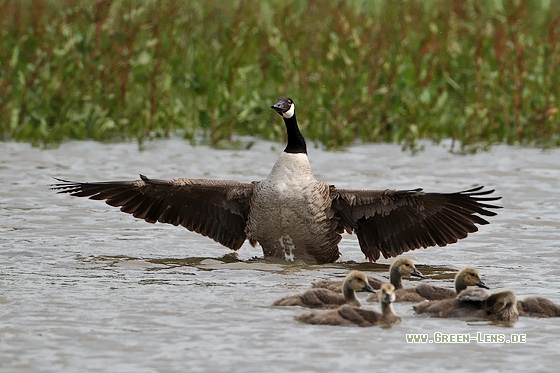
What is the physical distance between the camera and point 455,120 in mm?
18094

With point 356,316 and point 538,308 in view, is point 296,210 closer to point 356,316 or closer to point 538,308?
point 356,316

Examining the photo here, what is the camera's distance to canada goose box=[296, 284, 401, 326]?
25.5 ft

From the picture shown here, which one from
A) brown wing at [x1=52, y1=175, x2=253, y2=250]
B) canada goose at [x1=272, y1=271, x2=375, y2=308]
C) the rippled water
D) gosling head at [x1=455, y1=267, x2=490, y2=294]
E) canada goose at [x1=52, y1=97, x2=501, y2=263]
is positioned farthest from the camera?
brown wing at [x1=52, y1=175, x2=253, y2=250]

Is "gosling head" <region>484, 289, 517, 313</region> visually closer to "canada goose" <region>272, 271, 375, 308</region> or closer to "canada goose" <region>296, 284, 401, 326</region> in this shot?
"canada goose" <region>296, 284, 401, 326</region>

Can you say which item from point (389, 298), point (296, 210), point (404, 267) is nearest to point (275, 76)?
point (296, 210)

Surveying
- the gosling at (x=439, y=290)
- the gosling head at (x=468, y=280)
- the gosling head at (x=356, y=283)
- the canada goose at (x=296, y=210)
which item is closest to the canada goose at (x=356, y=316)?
the gosling head at (x=356, y=283)

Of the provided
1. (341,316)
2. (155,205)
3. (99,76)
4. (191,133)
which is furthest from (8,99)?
(341,316)

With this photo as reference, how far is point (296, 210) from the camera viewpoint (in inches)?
409

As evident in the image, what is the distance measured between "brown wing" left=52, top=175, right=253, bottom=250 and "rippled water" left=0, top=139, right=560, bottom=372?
0.98 feet

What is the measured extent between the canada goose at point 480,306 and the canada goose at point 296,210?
2.06 metres

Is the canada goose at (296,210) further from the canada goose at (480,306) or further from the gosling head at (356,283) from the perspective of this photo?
the canada goose at (480,306)

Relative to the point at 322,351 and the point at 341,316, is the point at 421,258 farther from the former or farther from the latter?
the point at 322,351

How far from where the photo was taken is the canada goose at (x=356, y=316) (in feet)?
25.5

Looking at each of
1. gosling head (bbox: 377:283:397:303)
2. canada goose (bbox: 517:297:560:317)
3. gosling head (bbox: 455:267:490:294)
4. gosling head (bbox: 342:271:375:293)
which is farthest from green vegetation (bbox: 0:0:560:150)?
gosling head (bbox: 377:283:397:303)
